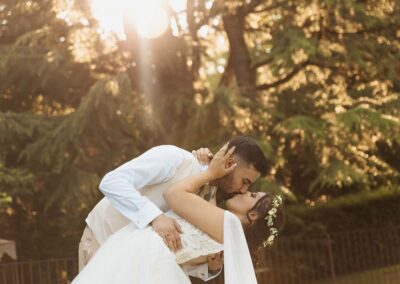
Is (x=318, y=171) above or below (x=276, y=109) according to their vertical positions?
below

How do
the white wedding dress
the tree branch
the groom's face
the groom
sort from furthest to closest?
the tree branch < the groom's face < the groom < the white wedding dress

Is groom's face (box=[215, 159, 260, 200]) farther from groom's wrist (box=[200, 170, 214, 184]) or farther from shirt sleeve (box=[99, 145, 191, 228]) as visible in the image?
shirt sleeve (box=[99, 145, 191, 228])

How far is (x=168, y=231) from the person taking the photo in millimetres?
3711

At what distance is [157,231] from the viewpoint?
373 centimetres

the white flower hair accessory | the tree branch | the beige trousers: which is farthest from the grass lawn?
the white flower hair accessory

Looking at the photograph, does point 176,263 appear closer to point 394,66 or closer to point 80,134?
point 80,134

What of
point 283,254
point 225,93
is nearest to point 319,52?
point 225,93

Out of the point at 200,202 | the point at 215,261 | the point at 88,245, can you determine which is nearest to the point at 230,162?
the point at 200,202

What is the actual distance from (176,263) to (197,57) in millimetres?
11581

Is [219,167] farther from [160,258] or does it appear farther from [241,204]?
[160,258]

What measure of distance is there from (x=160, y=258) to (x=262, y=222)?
587 millimetres

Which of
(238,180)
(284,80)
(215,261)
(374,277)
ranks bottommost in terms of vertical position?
(374,277)

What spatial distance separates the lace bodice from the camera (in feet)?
12.2

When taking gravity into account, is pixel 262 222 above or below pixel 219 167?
below
